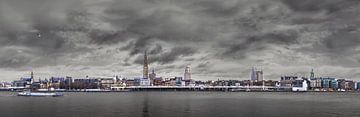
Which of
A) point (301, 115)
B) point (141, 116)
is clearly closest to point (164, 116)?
point (141, 116)

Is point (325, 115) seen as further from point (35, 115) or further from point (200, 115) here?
point (35, 115)

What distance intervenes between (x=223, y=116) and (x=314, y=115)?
17204 mm

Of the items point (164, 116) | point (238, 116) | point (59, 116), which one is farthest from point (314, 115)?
point (59, 116)

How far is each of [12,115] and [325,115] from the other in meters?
55.6

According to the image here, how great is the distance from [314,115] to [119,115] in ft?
114

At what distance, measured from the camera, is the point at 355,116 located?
255 feet

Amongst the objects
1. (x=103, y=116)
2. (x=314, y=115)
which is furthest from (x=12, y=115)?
(x=314, y=115)

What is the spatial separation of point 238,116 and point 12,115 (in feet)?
129

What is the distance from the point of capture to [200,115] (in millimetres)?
80125

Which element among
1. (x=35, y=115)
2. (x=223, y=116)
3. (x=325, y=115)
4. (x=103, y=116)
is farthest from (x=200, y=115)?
(x=35, y=115)

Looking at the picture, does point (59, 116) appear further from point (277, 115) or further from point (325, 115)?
point (325, 115)

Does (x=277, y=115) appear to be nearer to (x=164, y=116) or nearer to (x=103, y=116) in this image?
(x=164, y=116)

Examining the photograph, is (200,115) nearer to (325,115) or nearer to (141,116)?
(141,116)

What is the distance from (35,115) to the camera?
7919cm
